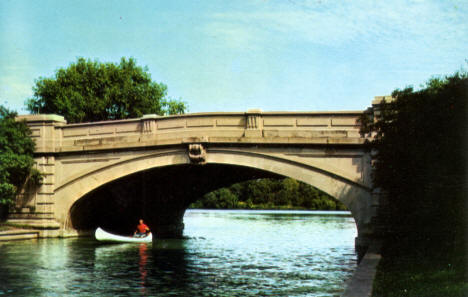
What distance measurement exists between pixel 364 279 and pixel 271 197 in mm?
64332

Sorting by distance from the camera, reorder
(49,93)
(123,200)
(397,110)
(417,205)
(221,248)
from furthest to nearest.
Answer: (49,93), (123,200), (221,248), (397,110), (417,205)

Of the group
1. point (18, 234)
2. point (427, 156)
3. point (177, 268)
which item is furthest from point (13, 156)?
point (427, 156)

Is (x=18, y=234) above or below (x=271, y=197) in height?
below

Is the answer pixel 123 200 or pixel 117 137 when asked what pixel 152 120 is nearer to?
pixel 117 137

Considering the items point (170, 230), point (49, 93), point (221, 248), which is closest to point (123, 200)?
point (170, 230)

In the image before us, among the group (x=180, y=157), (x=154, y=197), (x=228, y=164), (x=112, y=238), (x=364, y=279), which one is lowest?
(x=112, y=238)

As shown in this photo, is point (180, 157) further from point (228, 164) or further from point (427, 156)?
point (427, 156)

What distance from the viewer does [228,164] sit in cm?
2292

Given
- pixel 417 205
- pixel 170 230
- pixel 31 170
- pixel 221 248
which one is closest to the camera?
pixel 417 205

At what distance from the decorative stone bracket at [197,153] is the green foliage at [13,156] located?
7198mm

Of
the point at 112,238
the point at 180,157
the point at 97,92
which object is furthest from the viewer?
the point at 97,92

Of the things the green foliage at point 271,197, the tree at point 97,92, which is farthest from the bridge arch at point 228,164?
the green foliage at point 271,197

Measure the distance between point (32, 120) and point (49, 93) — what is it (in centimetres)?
1604

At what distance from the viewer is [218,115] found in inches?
907
